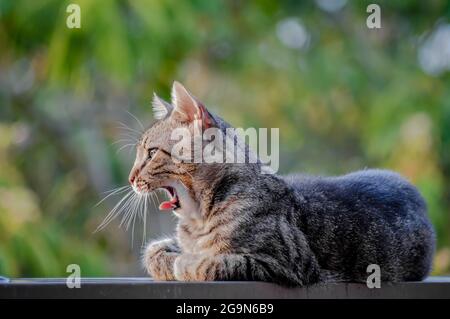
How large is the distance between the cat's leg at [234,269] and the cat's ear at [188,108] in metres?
0.45

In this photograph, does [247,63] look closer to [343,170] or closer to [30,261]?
[343,170]

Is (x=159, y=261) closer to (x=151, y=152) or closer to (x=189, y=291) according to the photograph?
(x=151, y=152)

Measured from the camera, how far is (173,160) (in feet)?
10.2

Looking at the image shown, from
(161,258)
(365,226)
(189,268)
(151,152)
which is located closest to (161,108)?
(151,152)

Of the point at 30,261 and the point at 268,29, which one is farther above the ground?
the point at 268,29

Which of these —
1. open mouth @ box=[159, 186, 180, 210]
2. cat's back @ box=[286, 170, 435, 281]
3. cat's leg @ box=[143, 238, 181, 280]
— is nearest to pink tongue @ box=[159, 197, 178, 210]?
open mouth @ box=[159, 186, 180, 210]

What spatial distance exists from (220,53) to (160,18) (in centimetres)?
346

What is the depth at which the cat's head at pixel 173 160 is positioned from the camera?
3.09 m

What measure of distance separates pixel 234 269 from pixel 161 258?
309mm

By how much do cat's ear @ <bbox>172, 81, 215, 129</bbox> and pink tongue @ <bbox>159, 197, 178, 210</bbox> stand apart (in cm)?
26

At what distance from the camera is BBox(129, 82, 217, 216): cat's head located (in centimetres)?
309

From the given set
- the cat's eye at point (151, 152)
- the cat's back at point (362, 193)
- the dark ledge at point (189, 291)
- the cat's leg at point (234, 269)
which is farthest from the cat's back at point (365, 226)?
the cat's eye at point (151, 152)

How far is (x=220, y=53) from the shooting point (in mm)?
8648
